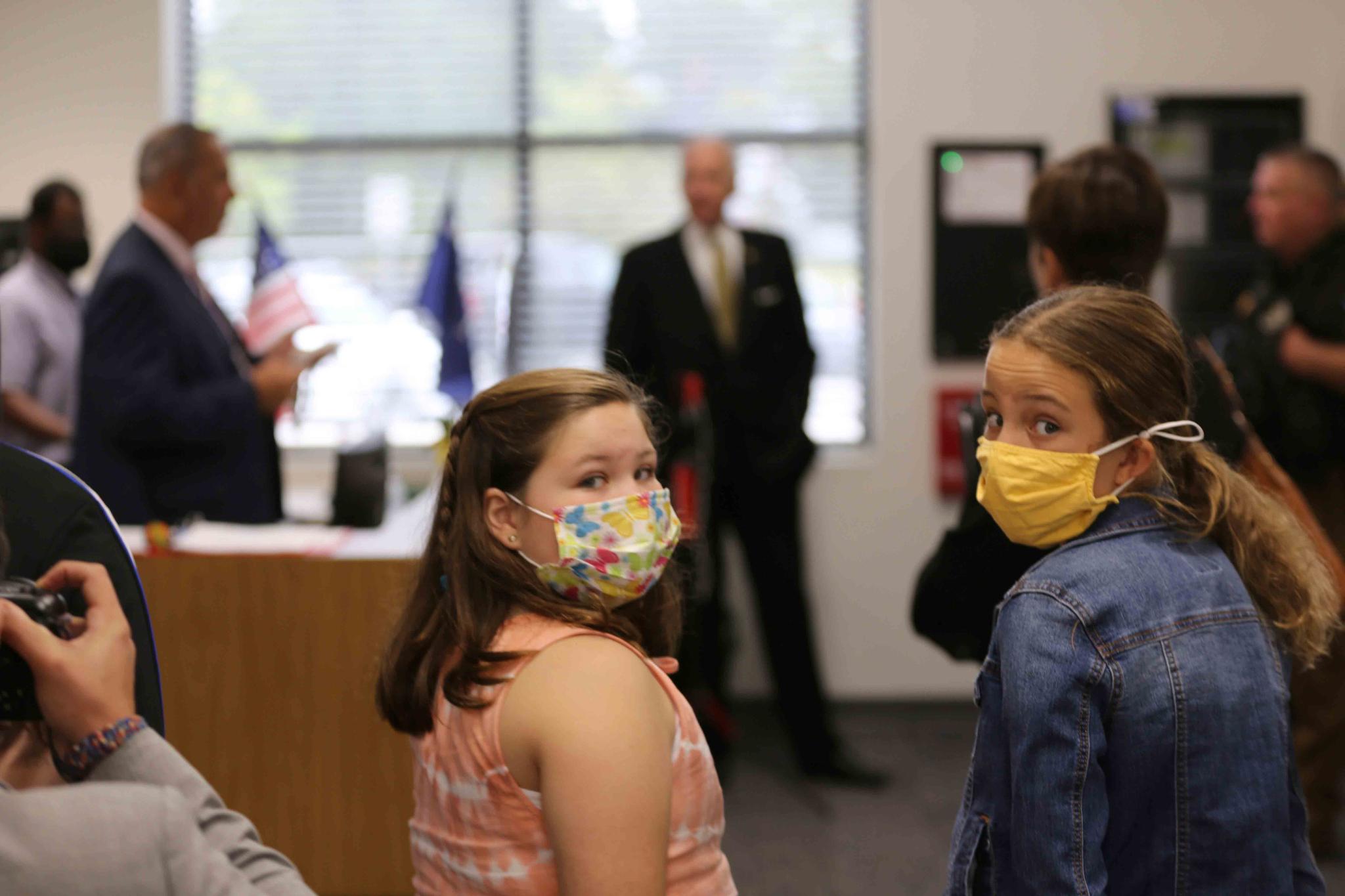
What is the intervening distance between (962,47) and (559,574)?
3.72 meters

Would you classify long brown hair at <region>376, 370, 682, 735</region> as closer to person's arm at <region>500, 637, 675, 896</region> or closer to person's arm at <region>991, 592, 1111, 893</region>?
person's arm at <region>500, 637, 675, 896</region>

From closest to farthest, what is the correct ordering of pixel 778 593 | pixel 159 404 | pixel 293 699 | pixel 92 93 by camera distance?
pixel 293 699, pixel 159 404, pixel 778 593, pixel 92 93

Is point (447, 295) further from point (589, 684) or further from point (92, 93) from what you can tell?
point (589, 684)

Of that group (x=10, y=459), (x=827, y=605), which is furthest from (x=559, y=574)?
(x=827, y=605)

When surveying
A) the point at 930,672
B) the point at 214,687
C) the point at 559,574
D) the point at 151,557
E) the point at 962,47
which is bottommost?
the point at 930,672

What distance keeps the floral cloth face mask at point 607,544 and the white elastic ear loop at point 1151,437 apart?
47cm

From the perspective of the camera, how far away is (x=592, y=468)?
1.28 metres

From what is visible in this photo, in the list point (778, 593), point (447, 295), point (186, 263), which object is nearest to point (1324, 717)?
point (778, 593)

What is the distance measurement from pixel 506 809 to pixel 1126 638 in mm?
622

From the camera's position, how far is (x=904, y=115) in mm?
4516

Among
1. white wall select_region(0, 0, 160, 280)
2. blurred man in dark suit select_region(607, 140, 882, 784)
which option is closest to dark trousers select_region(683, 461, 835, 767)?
blurred man in dark suit select_region(607, 140, 882, 784)

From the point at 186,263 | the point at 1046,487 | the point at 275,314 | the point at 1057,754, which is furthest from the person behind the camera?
the point at 275,314

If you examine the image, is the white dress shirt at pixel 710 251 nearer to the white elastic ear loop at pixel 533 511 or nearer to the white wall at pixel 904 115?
the white wall at pixel 904 115

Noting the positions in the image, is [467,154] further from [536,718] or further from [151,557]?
[536,718]
